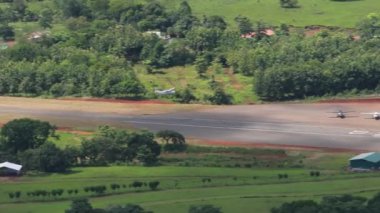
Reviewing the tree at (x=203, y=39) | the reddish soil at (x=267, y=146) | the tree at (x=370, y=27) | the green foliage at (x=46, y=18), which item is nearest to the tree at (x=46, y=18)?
the green foliage at (x=46, y=18)

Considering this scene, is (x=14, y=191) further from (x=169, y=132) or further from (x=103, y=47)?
(x=103, y=47)

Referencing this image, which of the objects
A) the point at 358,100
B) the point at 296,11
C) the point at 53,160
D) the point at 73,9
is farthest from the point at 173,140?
the point at 73,9

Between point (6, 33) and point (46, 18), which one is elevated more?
point (46, 18)

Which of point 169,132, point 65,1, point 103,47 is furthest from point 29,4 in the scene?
point 169,132

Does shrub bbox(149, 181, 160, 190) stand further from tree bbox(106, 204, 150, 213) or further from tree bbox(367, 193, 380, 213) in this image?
tree bbox(367, 193, 380, 213)

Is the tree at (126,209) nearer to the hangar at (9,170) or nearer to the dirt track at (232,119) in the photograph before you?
the hangar at (9,170)

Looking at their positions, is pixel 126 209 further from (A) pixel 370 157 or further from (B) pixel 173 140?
(B) pixel 173 140
